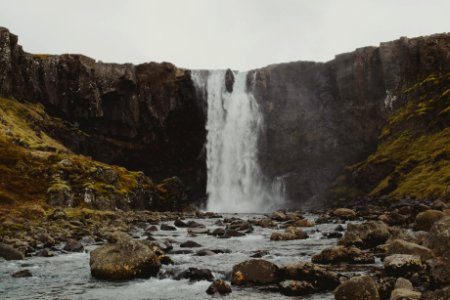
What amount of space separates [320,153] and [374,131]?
13.9m

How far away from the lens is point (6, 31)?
97.4 m

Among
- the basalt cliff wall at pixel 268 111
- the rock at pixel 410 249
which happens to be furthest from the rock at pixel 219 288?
the basalt cliff wall at pixel 268 111

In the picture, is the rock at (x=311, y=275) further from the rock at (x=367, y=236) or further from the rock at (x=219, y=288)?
the rock at (x=367, y=236)

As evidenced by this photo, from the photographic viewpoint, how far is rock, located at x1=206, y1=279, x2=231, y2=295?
19.5 metres

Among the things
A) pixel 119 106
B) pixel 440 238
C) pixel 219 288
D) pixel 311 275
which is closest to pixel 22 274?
pixel 219 288

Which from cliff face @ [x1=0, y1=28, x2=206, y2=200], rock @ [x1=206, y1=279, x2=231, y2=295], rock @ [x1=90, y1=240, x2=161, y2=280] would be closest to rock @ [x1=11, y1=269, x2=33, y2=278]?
rock @ [x1=90, y1=240, x2=161, y2=280]

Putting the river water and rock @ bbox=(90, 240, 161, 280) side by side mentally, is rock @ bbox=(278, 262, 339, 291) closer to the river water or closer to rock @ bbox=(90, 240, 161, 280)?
the river water

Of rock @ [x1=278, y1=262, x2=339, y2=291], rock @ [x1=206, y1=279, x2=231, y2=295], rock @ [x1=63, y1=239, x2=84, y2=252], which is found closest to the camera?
rock @ [x1=206, y1=279, x2=231, y2=295]

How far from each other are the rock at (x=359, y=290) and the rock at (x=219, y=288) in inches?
183

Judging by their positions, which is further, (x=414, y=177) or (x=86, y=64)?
(x=86, y=64)

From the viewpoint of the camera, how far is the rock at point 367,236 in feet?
97.9

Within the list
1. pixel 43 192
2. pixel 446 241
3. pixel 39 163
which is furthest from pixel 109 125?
pixel 446 241

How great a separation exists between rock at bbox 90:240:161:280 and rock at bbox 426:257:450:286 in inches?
509

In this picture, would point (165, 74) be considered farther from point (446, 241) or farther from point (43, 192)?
point (446, 241)
